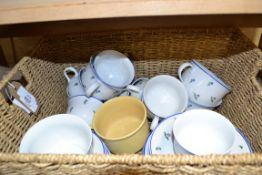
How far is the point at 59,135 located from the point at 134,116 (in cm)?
21

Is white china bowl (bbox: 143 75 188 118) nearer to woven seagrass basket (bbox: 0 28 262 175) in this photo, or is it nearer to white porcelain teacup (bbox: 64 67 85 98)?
woven seagrass basket (bbox: 0 28 262 175)

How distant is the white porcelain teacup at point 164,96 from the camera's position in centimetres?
71

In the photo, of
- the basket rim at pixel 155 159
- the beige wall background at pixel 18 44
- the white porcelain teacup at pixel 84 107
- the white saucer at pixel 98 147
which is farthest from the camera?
the beige wall background at pixel 18 44

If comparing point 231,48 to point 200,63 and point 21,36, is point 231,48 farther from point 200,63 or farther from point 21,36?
point 21,36

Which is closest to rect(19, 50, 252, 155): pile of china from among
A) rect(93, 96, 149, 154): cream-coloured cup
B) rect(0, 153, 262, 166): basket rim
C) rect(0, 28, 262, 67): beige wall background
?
rect(93, 96, 149, 154): cream-coloured cup

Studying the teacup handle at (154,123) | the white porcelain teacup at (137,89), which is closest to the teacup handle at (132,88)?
the white porcelain teacup at (137,89)

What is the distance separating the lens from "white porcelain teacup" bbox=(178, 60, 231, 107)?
27.3 inches

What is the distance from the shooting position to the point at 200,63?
2.56ft

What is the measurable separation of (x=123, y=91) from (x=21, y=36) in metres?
A: 0.39

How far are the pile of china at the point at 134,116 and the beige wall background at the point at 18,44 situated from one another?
9.2 inches

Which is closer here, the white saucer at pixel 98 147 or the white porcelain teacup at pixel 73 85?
the white saucer at pixel 98 147

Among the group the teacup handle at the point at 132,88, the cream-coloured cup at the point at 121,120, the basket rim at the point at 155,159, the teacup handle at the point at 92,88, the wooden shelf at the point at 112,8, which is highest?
the wooden shelf at the point at 112,8

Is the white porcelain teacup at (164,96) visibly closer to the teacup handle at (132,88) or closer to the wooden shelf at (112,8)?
the teacup handle at (132,88)

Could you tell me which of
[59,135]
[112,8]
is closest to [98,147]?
[59,135]
